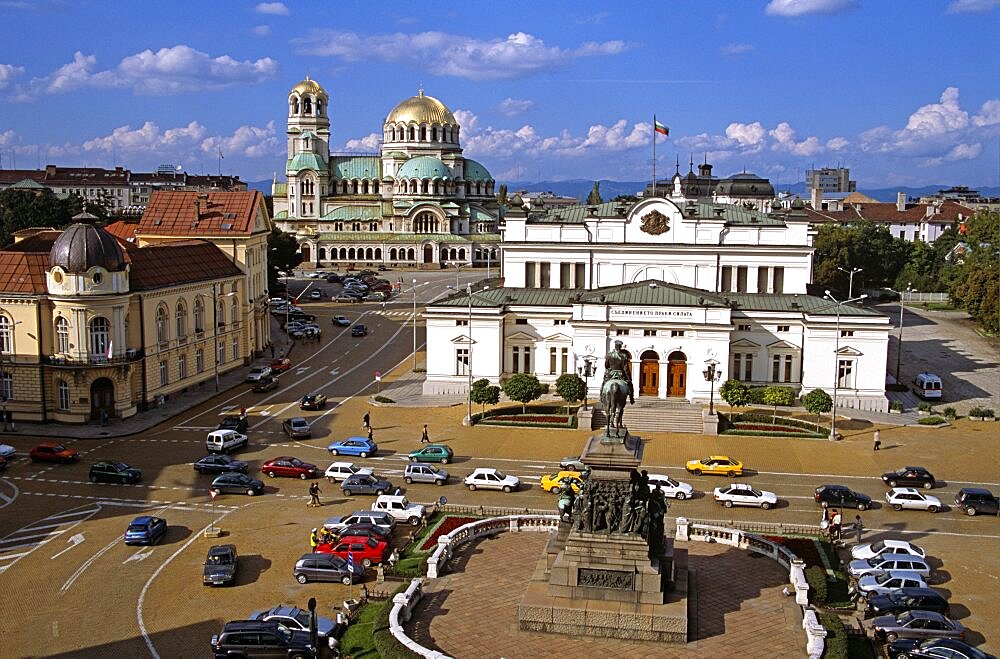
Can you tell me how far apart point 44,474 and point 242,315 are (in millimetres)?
28491

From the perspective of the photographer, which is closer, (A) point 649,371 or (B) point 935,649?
(B) point 935,649

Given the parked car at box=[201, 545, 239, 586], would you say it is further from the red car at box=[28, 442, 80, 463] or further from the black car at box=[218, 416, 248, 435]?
the black car at box=[218, 416, 248, 435]

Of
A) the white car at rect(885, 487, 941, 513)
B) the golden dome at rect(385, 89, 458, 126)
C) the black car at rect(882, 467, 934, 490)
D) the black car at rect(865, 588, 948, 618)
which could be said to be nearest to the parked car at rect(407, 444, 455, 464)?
the white car at rect(885, 487, 941, 513)

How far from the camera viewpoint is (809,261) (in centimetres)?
6962

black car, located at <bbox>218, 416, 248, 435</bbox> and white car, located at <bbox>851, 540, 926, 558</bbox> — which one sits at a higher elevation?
black car, located at <bbox>218, 416, 248, 435</bbox>

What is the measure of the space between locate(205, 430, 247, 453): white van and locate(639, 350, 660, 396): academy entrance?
25933mm

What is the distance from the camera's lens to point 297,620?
30.0 m

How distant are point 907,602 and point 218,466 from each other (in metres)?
31.9

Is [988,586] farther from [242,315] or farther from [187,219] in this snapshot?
[187,219]

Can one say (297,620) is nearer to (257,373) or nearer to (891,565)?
(891,565)

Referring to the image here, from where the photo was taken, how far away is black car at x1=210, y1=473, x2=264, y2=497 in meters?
45.6

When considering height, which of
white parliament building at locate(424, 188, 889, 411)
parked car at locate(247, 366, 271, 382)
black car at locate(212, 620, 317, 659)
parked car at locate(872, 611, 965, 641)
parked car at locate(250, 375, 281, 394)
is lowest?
black car at locate(212, 620, 317, 659)

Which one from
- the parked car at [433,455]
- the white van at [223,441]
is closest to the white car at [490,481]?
the parked car at [433,455]

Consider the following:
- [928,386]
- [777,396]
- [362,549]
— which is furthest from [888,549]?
[928,386]
